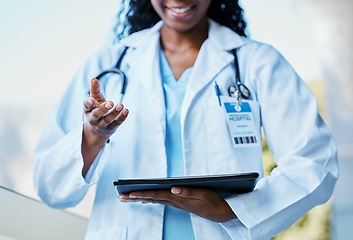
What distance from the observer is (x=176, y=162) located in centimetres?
136

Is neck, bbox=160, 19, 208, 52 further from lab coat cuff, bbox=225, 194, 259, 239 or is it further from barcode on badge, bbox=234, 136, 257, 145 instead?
lab coat cuff, bbox=225, 194, 259, 239

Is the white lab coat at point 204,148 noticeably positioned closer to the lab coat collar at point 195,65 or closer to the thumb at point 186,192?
the lab coat collar at point 195,65

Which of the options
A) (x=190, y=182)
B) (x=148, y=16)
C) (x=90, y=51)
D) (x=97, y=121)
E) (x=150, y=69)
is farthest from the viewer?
(x=90, y=51)

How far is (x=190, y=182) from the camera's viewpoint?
3.75ft

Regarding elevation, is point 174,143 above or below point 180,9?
below

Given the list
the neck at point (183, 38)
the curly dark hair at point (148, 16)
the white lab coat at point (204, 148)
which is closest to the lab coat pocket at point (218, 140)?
the white lab coat at point (204, 148)

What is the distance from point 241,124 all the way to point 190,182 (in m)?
0.29

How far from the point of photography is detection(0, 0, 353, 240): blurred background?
393 cm

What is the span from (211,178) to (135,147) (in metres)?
0.30

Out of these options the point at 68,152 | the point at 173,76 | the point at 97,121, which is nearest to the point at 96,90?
the point at 97,121

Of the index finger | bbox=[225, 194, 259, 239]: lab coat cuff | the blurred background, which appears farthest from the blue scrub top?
the blurred background

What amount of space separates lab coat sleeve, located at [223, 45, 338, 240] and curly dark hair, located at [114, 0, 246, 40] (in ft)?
0.77

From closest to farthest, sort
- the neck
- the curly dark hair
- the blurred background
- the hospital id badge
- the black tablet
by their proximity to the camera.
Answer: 1. the black tablet
2. the hospital id badge
3. the neck
4. the curly dark hair
5. the blurred background

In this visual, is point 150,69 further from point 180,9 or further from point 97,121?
point 97,121
